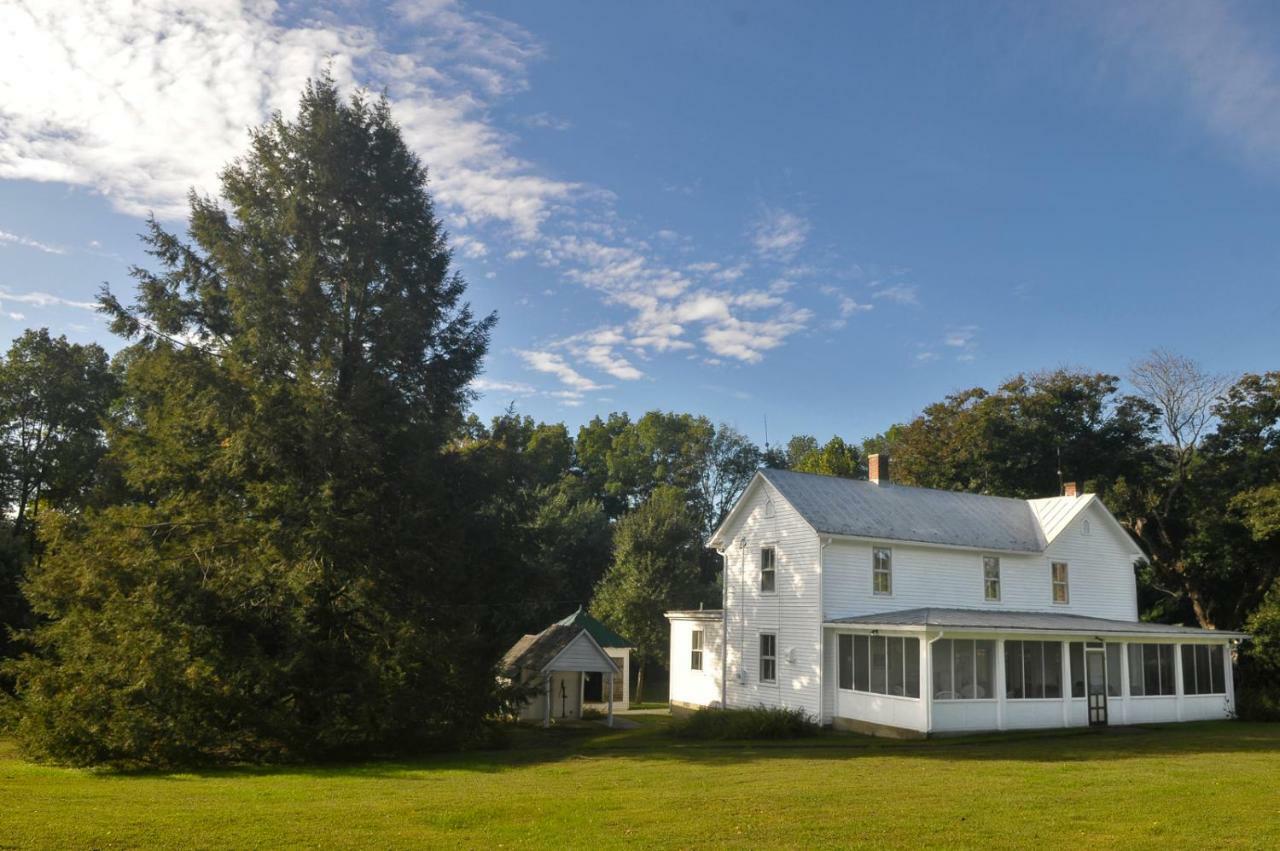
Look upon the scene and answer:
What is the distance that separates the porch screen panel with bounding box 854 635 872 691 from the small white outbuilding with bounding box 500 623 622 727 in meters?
7.79

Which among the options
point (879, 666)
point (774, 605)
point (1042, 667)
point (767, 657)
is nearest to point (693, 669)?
point (767, 657)

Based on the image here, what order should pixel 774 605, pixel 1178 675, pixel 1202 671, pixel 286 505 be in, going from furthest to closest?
pixel 1202 671 → pixel 774 605 → pixel 1178 675 → pixel 286 505

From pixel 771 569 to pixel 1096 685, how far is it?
31.7ft

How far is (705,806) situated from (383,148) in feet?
63.8

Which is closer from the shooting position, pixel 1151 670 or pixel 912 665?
pixel 912 665

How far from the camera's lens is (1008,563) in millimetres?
30344

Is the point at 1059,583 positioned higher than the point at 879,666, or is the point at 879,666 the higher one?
the point at 1059,583

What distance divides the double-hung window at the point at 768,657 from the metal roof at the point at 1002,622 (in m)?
2.84

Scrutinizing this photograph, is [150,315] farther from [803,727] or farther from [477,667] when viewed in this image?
[803,727]

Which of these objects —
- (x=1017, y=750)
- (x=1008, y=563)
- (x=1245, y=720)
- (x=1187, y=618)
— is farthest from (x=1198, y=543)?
(x=1017, y=750)

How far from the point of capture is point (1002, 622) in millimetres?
25688

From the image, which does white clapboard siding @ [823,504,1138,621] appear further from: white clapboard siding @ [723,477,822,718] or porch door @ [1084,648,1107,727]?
porch door @ [1084,648,1107,727]

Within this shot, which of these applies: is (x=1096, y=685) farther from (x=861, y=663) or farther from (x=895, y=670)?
(x=861, y=663)

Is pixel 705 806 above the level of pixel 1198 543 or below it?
below
